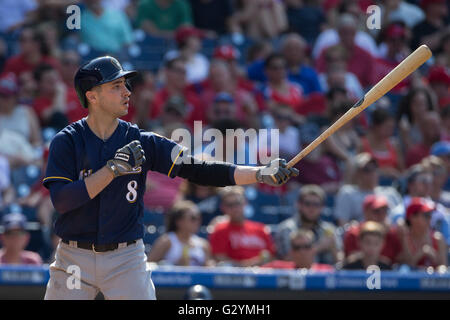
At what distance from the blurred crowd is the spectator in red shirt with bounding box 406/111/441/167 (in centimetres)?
1

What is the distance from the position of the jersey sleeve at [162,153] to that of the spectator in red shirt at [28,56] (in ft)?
16.3

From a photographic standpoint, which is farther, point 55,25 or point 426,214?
point 55,25

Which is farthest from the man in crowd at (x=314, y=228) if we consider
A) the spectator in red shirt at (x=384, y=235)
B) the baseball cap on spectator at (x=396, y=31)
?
the baseball cap on spectator at (x=396, y=31)

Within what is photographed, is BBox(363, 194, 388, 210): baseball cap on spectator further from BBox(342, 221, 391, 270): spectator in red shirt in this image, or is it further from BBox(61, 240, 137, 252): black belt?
BBox(61, 240, 137, 252): black belt

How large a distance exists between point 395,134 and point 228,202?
2741 millimetres

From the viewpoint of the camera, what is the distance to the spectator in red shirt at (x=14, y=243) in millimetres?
6281

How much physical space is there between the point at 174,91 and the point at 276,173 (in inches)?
187

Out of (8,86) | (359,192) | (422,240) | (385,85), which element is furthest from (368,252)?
(8,86)

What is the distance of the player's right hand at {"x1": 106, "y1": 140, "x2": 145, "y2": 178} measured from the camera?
3.74m

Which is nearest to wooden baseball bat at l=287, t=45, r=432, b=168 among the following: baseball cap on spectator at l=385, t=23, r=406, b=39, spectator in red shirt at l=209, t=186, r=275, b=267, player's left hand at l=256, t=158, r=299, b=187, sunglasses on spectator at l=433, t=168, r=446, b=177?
player's left hand at l=256, t=158, r=299, b=187

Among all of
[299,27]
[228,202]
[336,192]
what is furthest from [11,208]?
[299,27]

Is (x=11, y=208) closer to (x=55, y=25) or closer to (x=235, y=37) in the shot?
(x=55, y=25)

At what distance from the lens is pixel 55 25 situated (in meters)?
9.30

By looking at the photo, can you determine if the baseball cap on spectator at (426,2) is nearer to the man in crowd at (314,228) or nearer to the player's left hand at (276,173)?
the man in crowd at (314,228)
